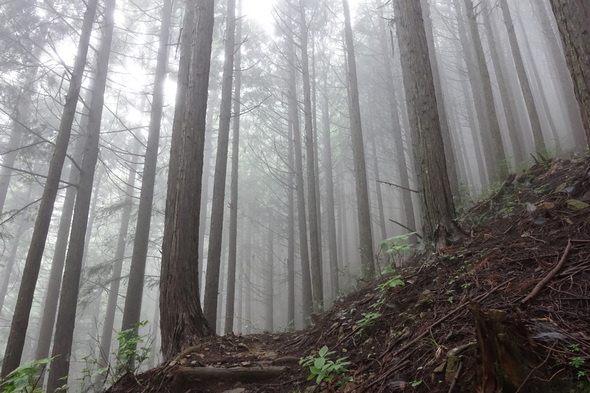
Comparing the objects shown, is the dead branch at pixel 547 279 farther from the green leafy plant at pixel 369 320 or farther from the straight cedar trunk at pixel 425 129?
the straight cedar trunk at pixel 425 129

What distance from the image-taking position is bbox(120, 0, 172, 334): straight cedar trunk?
30.5ft

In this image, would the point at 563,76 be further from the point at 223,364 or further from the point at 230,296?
the point at 223,364

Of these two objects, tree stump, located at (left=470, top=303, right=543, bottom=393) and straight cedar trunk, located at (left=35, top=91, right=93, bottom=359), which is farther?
straight cedar trunk, located at (left=35, top=91, right=93, bottom=359)

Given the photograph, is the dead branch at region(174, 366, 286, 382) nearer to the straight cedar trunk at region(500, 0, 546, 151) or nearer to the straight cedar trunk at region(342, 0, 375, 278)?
the straight cedar trunk at region(342, 0, 375, 278)

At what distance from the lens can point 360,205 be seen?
37.7 feet

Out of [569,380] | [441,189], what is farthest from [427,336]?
[441,189]

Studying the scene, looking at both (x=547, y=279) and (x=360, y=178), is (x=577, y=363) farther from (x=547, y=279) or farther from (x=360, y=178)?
(x=360, y=178)

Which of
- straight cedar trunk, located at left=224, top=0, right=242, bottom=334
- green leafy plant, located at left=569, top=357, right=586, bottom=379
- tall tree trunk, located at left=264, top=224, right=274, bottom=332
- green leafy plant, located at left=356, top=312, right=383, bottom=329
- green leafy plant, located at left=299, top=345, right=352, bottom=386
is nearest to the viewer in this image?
green leafy plant, located at left=569, top=357, right=586, bottom=379

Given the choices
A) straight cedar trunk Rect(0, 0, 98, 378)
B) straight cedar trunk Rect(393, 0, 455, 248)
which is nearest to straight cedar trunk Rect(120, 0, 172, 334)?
straight cedar trunk Rect(0, 0, 98, 378)

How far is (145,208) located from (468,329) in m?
9.41

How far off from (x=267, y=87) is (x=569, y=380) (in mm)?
15809

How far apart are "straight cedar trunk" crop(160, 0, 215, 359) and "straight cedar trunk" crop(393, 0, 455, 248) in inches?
128

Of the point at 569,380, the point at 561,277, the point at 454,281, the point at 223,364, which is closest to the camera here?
the point at 569,380

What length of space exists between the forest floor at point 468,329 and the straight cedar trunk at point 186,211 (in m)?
0.47
